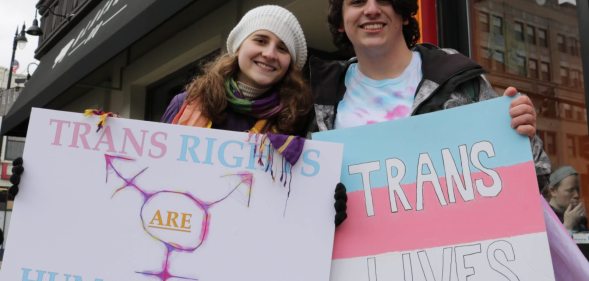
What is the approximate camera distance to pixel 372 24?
5.12 ft

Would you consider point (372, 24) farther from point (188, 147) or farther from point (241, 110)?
point (188, 147)

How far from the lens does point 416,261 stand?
1323mm

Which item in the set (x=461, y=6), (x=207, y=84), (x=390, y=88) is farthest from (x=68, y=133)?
(x=461, y=6)

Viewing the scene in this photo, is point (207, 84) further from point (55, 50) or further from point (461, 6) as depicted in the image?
point (55, 50)

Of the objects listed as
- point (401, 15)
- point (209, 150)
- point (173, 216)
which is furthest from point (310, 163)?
point (401, 15)

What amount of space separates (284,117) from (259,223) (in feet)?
1.42

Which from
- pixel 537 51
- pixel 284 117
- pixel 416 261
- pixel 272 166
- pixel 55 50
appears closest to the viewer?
pixel 416 261

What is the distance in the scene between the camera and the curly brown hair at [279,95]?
1.71 metres

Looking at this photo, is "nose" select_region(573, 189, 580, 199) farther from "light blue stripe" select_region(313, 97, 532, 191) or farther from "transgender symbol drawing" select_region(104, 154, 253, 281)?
"transgender symbol drawing" select_region(104, 154, 253, 281)

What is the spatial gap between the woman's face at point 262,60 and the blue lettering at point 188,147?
0.36 m

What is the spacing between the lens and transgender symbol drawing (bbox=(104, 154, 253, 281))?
141 centimetres

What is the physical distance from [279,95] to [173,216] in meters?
0.58

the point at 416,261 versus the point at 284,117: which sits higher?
the point at 284,117

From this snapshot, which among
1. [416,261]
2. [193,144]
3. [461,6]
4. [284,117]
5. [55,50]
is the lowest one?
[416,261]
